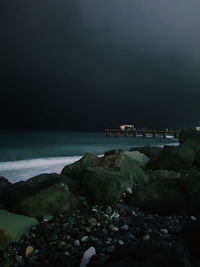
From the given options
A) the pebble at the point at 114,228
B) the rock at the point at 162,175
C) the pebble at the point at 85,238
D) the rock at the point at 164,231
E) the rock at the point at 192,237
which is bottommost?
the rock at the point at 164,231

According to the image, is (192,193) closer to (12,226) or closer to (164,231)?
(164,231)

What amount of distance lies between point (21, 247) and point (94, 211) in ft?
4.95

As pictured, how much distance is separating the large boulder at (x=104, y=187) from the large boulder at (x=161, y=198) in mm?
313

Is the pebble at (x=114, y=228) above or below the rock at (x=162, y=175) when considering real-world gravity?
below

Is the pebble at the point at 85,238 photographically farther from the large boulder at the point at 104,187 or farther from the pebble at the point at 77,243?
the large boulder at the point at 104,187

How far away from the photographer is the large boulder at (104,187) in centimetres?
505

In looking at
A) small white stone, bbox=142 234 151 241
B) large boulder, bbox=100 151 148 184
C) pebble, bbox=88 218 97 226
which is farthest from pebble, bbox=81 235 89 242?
large boulder, bbox=100 151 148 184

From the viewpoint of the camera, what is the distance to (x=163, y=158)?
8.26 metres

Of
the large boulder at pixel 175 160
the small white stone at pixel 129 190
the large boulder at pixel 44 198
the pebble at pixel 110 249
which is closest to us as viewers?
the pebble at pixel 110 249

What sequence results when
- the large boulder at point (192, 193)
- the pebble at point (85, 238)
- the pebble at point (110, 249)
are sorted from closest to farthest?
the pebble at point (110, 249), the pebble at point (85, 238), the large boulder at point (192, 193)

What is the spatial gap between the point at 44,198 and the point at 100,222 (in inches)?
40.8

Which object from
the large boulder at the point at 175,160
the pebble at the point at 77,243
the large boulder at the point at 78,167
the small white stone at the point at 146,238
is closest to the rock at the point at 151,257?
the pebble at the point at 77,243

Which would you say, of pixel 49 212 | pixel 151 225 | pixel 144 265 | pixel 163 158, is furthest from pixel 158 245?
pixel 163 158

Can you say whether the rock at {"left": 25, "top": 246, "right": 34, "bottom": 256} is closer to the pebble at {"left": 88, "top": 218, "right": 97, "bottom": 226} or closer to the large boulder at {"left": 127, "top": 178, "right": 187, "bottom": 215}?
the pebble at {"left": 88, "top": 218, "right": 97, "bottom": 226}
